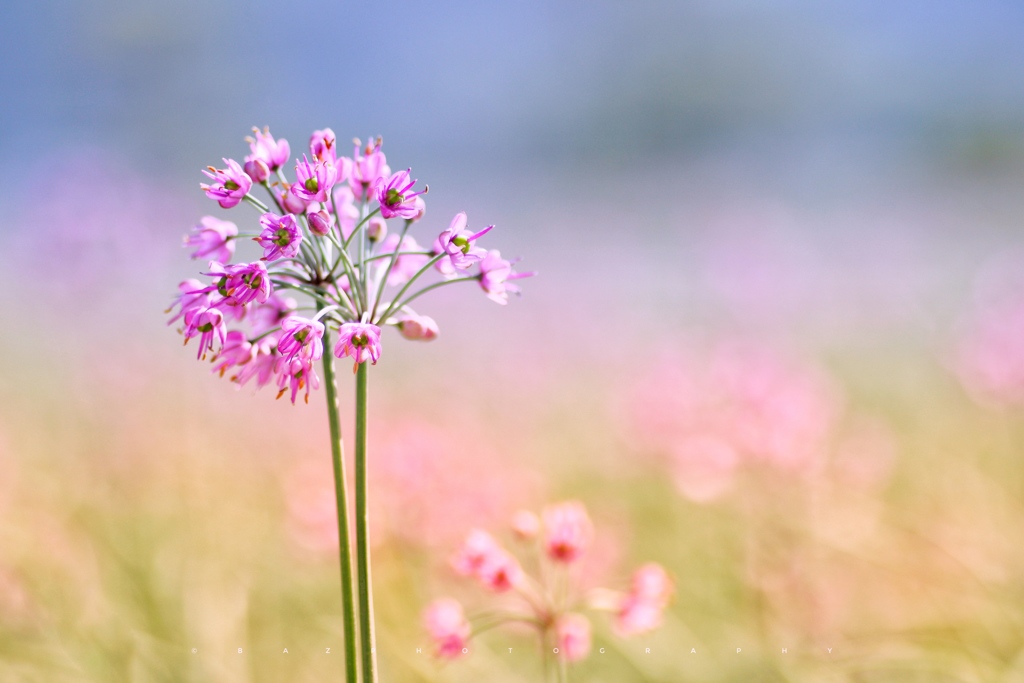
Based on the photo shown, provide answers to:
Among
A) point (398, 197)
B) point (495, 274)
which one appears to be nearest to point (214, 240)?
point (398, 197)

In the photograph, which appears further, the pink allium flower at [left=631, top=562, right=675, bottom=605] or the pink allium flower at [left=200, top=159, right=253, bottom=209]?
the pink allium flower at [left=631, top=562, right=675, bottom=605]

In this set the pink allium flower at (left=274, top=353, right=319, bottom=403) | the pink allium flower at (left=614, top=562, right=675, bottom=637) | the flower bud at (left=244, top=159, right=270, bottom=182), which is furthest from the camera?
the pink allium flower at (left=614, top=562, right=675, bottom=637)

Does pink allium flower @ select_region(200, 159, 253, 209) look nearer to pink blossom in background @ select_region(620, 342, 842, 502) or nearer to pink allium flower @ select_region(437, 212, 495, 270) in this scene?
pink allium flower @ select_region(437, 212, 495, 270)

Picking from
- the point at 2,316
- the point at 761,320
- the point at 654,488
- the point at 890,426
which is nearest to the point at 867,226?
the point at 761,320

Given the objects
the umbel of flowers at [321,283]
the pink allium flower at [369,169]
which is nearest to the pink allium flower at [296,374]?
the umbel of flowers at [321,283]

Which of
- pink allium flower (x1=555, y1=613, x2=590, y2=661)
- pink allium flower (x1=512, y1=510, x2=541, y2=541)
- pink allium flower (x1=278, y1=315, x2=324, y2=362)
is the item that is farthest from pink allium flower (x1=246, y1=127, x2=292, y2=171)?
pink allium flower (x1=555, y1=613, x2=590, y2=661)

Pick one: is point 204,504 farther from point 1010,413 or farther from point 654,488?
point 1010,413

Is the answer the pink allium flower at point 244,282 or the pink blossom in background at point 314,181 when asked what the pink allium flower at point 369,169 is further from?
the pink allium flower at point 244,282
